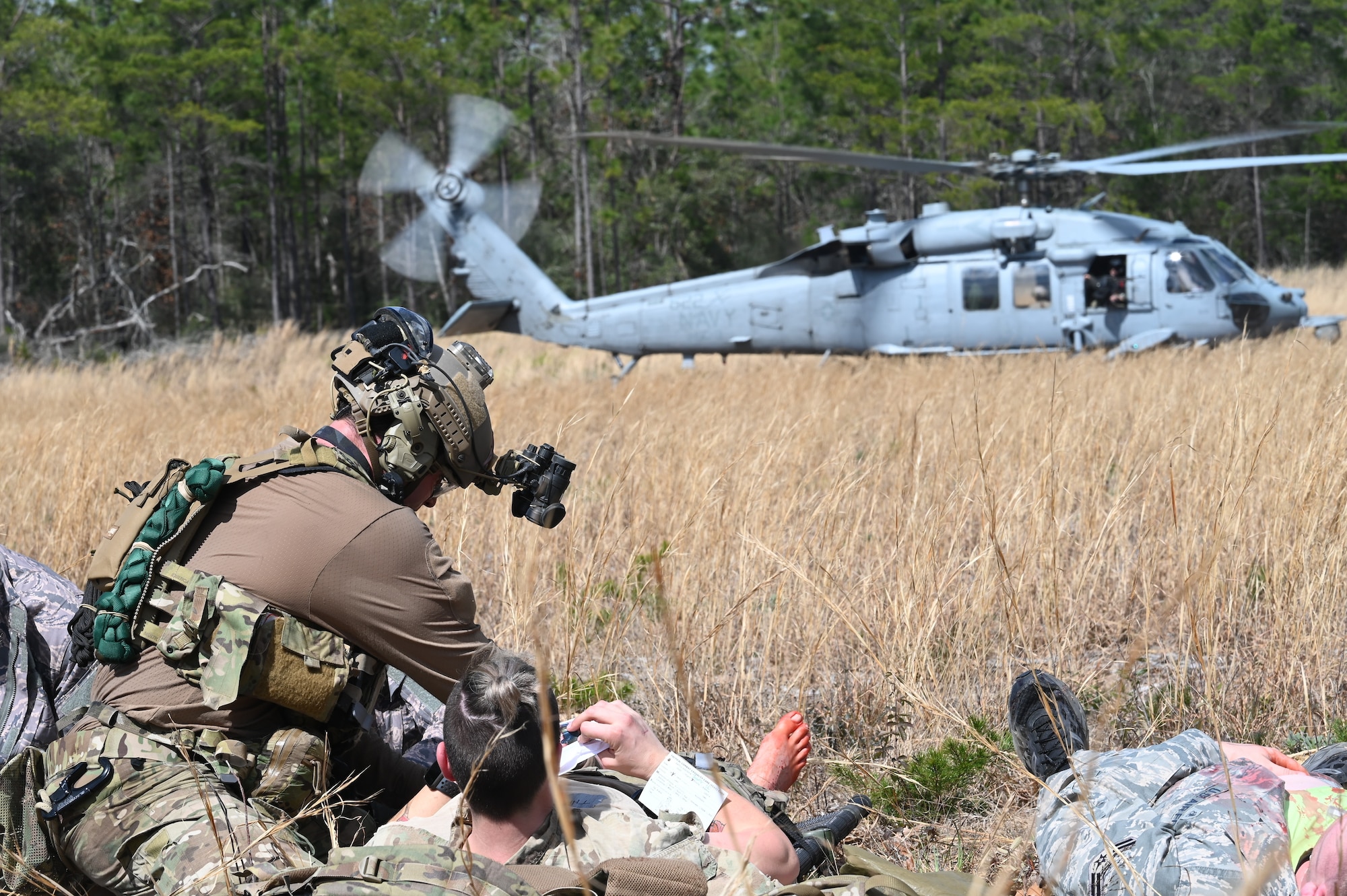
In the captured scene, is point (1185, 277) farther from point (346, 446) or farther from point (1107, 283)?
point (346, 446)

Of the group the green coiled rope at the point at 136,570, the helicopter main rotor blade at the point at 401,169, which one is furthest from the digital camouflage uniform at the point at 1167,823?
the helicopter main rotor blade at the point at 401,169

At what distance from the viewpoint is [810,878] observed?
251 cm

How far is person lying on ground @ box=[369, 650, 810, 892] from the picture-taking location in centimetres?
205

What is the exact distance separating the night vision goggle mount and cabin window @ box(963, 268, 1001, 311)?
8.92 m

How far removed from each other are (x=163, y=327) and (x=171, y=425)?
2874 centimetres

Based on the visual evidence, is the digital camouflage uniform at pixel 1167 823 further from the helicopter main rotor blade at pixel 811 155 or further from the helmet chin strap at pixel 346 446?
the helicopter main rotor blade at pixel 811 155

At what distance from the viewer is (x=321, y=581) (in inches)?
94.5

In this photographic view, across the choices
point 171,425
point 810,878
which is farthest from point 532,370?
point 810,878

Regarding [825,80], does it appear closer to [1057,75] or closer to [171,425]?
[1057,75]

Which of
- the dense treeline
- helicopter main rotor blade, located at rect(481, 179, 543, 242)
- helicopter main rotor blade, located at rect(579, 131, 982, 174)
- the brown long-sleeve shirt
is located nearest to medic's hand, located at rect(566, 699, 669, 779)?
the brown long-sleeve shirt

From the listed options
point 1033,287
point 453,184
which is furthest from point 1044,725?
point 453,184

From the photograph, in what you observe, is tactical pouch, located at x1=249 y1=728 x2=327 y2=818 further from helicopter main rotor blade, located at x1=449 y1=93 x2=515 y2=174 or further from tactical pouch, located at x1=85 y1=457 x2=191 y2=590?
helicopter main rotor blade, located at x1=449 y1=93 x2=515 y2=174

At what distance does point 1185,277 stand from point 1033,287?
1356mm

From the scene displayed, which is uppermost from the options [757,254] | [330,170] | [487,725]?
[330,170]
